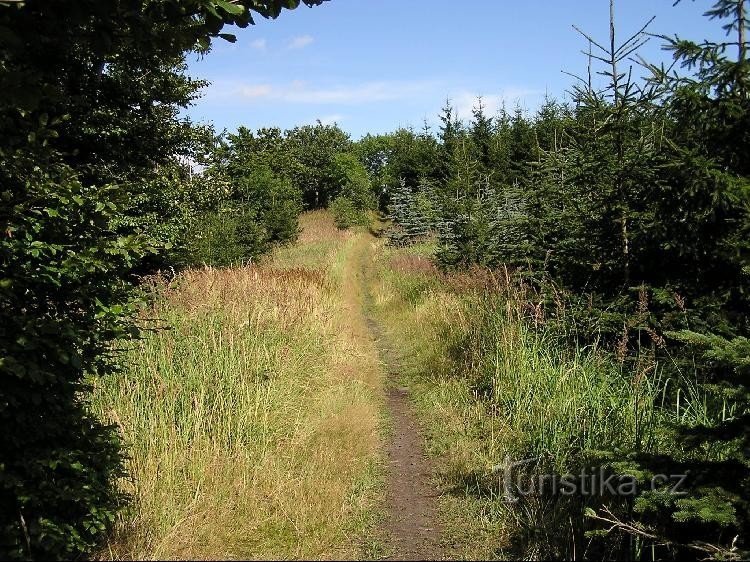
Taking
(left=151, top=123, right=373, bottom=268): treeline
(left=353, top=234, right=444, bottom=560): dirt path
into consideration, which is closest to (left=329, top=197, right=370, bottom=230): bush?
(left=151, top=123, right=373, bottom=268): treeline

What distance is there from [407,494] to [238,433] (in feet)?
5.02

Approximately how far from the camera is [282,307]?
902 cm

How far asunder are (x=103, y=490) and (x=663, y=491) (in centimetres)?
299

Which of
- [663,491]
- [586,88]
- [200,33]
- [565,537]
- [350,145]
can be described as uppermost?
[350,145]

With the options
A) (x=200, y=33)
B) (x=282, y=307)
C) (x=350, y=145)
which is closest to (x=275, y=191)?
(x=282, y=307)

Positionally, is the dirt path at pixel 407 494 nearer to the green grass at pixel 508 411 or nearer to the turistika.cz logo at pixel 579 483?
the green grass at pixel 508 411

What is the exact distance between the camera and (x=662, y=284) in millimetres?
6617

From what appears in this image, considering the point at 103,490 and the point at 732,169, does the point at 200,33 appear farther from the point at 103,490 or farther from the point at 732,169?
the point at 732,169

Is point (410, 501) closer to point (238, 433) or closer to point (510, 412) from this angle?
point (238, 433)

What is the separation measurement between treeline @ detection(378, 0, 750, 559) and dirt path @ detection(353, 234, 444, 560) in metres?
0.86

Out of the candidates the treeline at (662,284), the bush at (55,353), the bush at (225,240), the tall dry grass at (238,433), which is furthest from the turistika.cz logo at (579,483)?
the bush at (225,240)

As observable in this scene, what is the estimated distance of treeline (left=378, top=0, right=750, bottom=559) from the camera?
312 cm

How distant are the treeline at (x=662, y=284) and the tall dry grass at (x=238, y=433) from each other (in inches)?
61.7

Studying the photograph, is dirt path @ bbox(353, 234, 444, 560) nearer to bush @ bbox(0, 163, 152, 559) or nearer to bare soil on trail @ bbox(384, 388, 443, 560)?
bare soil on trail @ bbox(384, 388, 443, 560)
